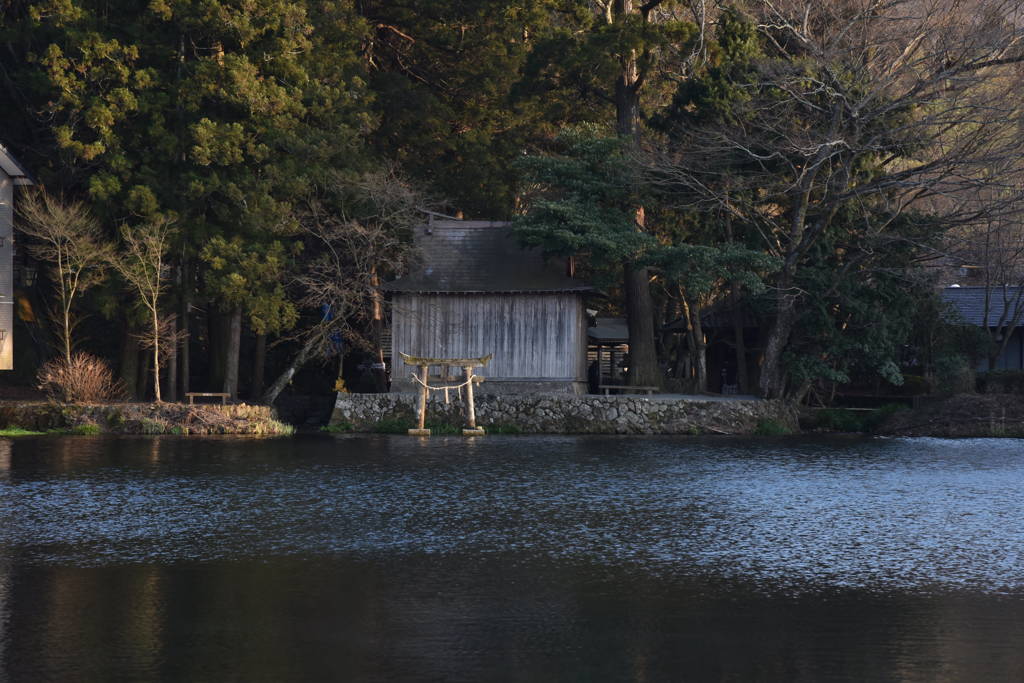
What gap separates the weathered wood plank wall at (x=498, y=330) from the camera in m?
38.9

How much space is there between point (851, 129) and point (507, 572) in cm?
2738

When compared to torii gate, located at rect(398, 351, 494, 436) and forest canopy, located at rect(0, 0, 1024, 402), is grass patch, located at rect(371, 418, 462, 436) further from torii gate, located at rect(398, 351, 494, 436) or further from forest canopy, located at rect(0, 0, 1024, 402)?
forest canopy, located at rect(0, 0, 1024, 402)

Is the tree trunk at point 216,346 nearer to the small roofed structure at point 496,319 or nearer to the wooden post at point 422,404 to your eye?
the small roofed structure at point 496,319

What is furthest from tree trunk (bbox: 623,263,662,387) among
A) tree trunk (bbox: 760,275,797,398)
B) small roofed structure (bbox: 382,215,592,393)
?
tree trunk (bbox: 760,275,797,398)

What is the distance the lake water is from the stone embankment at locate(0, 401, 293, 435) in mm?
8974

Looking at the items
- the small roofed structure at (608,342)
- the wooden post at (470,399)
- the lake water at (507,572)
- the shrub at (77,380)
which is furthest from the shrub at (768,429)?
the shrub at (77,380)

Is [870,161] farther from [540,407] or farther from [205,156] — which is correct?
[205,156]

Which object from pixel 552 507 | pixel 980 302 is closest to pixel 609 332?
pixel 980 302

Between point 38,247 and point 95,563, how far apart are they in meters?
25.3

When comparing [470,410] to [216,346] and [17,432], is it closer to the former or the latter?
[216,346]

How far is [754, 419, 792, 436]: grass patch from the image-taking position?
3628 cm

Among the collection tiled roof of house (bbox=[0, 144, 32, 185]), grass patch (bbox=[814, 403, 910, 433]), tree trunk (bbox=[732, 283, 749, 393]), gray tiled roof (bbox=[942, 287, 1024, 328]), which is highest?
tiled roof of house (bbox=[0, 144, 32, 185])

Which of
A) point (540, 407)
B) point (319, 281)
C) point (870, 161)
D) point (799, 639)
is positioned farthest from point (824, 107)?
point (799, 639)

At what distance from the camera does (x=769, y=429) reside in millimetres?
36344
